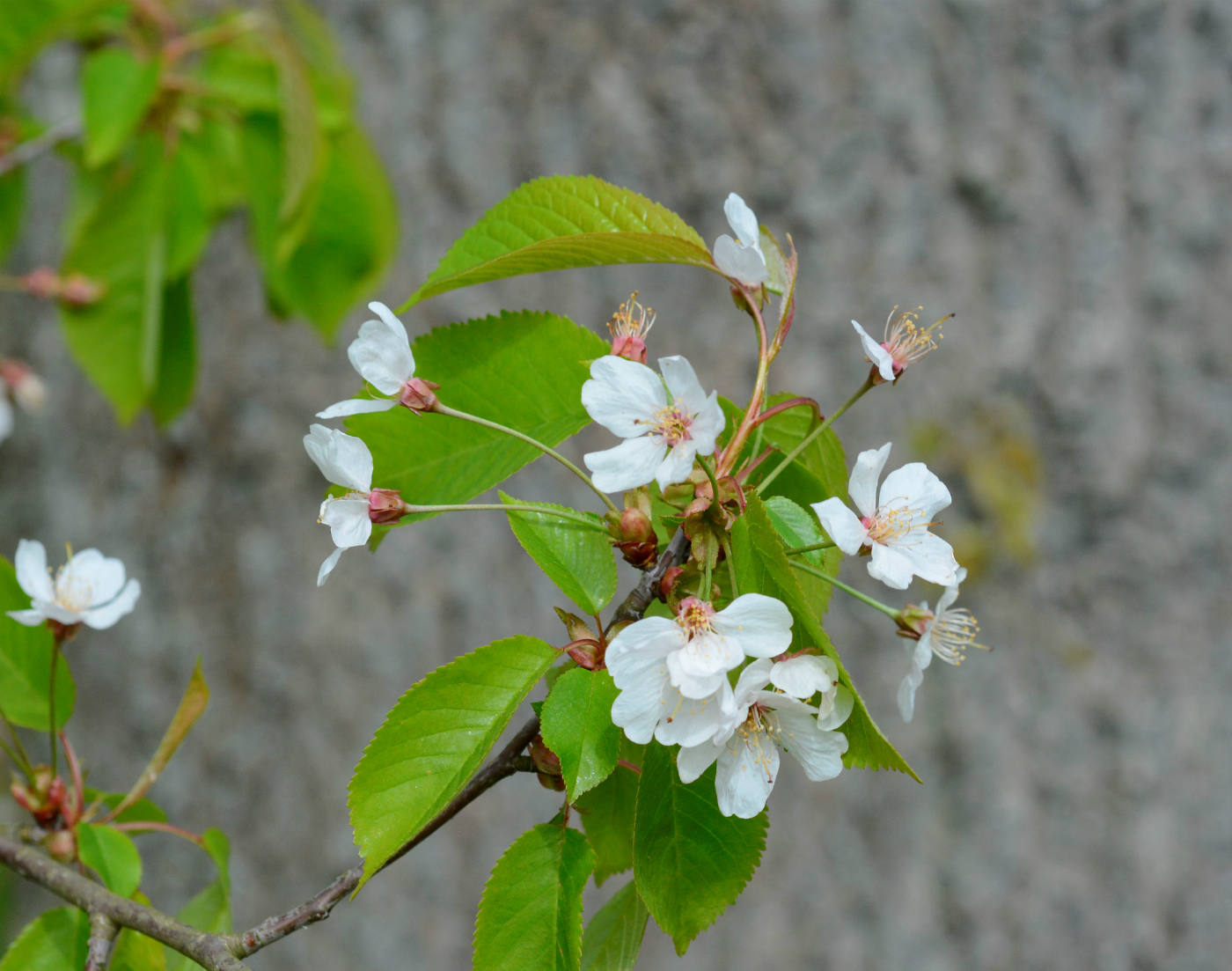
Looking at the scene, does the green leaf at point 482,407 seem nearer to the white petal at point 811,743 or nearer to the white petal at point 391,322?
the white petal at point 391,322

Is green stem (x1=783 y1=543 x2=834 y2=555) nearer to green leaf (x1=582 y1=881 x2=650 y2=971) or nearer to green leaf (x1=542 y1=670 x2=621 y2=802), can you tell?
green leaf (x1=542 y1=670 x2=621 y2=802)

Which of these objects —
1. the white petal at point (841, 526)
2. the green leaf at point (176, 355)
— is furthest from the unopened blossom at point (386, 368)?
the green leaf at point (176, 355)

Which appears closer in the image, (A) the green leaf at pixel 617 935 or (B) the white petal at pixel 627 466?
(B) the white petal at pixel 627 466

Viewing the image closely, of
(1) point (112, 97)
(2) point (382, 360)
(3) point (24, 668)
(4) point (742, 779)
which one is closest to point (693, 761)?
(4) point (742, 779)

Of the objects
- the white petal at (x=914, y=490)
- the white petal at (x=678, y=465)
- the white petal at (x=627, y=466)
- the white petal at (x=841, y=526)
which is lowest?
the white petal at (x=914, y=490)

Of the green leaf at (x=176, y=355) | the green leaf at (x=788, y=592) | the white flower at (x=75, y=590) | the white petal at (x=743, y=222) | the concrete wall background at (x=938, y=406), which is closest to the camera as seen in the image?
the green leaf at (x=788, y=592)

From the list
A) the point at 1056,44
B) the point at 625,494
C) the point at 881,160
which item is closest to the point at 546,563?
the point at 625,494

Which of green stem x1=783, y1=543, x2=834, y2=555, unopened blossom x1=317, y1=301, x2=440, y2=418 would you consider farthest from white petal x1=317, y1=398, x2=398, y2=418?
green stem x1=783, y1=543, x2=834, y2=555

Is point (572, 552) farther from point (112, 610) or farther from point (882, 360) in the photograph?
point (112, 610)
